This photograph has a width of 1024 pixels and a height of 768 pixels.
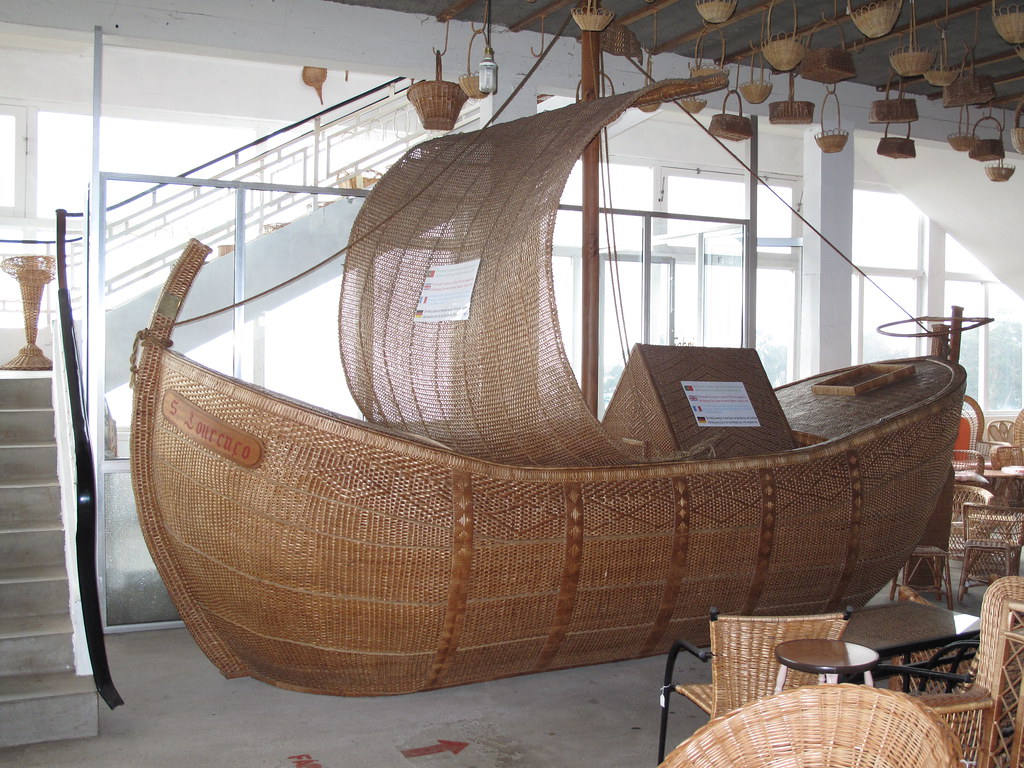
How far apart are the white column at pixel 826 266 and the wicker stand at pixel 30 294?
200 inches

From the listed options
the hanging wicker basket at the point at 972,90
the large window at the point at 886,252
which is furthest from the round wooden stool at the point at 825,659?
the large window at the point at 886,252

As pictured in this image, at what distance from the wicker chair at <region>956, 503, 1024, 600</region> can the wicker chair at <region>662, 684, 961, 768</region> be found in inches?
154

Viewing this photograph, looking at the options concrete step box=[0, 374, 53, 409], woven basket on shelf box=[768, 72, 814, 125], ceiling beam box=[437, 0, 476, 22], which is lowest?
concrete step box=[0, 374, 53, 409]

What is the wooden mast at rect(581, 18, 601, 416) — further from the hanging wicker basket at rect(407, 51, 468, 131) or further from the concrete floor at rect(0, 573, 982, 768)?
the concrete floor at rect(0, 573, 982, 768)

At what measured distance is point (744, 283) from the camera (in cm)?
539

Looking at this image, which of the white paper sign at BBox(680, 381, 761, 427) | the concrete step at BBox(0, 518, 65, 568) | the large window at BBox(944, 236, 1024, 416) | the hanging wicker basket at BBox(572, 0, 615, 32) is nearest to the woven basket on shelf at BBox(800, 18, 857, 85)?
the hanging wicker basket at BBox(572, 0, 615, 32)

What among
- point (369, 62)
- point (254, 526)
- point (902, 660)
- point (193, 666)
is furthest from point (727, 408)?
point (369, 62)

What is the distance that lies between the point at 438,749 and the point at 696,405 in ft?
5.67

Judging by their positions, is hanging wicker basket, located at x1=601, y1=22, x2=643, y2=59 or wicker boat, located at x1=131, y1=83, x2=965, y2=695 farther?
hanging wicker basket, located at x1=601, y1=22, x2=643, y2=59

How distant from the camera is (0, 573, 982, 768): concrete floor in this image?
2.75 meters

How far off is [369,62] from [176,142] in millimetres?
4569

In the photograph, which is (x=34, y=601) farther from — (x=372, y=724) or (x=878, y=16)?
(x=878, y=16)

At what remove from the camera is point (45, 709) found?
9.24ft

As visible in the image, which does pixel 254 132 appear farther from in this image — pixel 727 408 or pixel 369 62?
pixel 727 408
